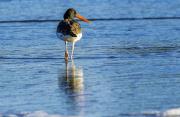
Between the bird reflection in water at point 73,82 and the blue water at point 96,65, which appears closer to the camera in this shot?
the blue water at point 96,65

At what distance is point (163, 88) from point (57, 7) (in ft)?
40.9

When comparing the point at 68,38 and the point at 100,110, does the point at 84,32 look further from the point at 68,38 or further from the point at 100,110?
the point at 100,110

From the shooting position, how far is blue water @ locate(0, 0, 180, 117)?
35.7ft

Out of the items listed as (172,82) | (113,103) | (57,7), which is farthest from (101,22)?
(113,103)

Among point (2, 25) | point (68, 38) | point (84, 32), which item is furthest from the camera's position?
point (2, 25)

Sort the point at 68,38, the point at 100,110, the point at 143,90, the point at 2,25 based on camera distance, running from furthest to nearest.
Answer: the point at 2,25 → the point at 68,38 → the point at 143,90 → the point at 100,110

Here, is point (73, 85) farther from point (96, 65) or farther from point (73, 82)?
point (96, 65)

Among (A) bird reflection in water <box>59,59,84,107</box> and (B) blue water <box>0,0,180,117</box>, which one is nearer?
(B) blue water <box>0,0,180,117</box>

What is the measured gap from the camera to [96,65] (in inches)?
569

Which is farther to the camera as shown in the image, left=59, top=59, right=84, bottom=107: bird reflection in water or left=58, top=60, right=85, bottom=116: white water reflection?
left=59, top=59, right=84, bottom=107: bird reflection in water

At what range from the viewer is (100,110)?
10398mm

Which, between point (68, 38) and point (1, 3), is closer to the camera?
point (68, 38)

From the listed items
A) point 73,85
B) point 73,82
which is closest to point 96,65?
point 73,82

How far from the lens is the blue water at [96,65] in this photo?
1088cm
